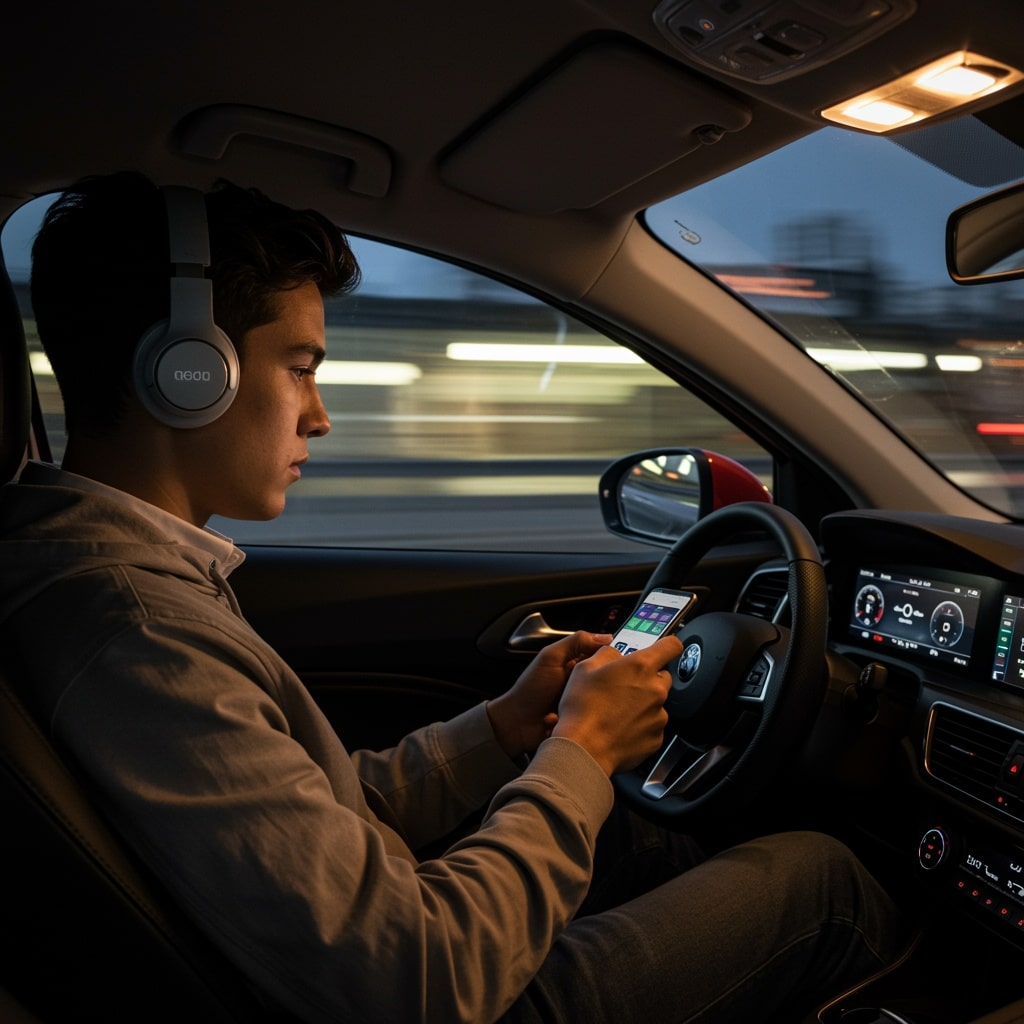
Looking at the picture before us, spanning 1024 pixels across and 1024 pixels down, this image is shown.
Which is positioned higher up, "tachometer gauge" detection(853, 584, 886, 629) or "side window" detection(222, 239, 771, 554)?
"side window" detection(222, 239, 771, 554)

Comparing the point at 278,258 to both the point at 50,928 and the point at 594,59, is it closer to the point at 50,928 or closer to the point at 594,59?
the point at 594,59

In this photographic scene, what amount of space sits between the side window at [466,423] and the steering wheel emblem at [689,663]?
3.56 feet

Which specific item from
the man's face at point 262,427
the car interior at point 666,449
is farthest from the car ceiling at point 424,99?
the man's face at point 262,427

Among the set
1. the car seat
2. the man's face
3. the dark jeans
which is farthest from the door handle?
the car seat

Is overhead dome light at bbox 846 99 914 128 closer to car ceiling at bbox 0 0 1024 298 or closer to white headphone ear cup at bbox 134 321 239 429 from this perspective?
car ceiling at bbox 0 0 1024 298

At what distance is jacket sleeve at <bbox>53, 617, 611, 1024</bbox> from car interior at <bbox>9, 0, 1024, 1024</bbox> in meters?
0.05

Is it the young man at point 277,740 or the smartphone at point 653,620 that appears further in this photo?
the smartphone at point 653,620

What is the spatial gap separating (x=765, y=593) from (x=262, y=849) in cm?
155

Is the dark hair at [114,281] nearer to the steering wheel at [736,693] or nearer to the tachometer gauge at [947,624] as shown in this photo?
the steering wheel at [736,693]

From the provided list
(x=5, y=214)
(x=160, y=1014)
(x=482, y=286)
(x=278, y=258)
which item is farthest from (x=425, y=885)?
(x=482, y=286)

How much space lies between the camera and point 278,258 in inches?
49.5

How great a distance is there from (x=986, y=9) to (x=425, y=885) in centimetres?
127

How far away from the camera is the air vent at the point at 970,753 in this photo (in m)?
1.59

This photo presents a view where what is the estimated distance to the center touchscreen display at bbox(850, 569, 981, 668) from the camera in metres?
1.80
